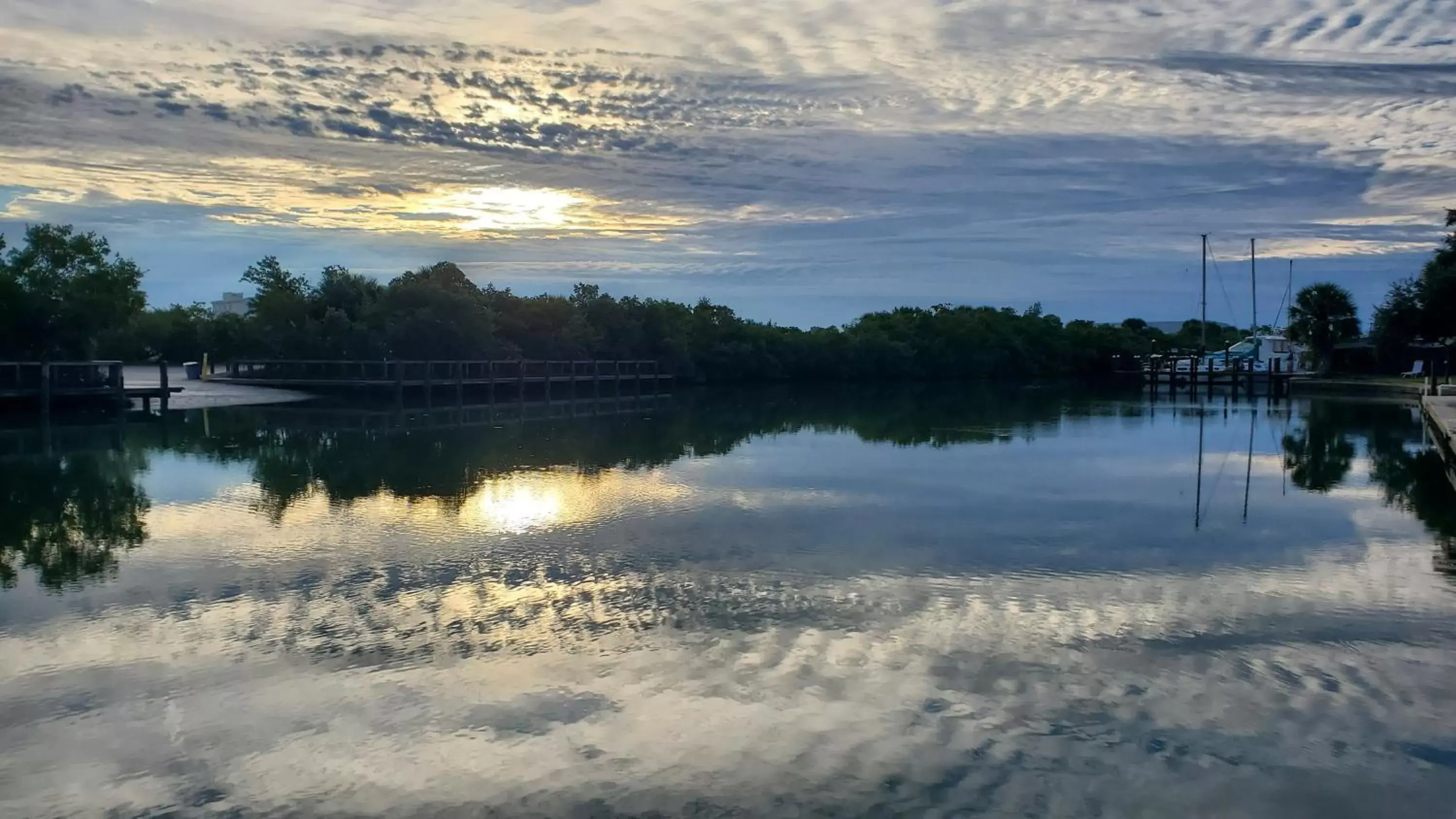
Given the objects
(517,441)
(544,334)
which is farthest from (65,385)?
(544,334)

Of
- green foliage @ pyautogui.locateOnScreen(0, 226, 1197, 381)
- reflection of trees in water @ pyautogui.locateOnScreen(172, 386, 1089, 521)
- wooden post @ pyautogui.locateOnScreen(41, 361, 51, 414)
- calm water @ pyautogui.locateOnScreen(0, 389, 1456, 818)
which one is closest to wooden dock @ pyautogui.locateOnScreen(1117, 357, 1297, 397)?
green foliage @ pyautogui.locateOnScreen(0, 226, 1197, 381)

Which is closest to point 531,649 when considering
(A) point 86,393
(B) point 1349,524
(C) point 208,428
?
(B) point 1349,524

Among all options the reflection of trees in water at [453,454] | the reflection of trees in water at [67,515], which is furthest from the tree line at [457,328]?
the reflection of trees in water at [67,515]

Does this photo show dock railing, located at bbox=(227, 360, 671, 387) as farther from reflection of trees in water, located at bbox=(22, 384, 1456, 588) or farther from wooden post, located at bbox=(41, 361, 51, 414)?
wooden post, located at bbox=(41, 361, 51, 414)

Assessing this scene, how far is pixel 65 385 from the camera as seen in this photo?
24984 mm

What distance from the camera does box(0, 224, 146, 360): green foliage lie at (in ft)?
86.1

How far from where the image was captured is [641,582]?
26.7ft

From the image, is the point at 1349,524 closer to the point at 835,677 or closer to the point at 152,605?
the point at 835,677

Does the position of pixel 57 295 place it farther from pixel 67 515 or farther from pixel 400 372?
pixel 67 515

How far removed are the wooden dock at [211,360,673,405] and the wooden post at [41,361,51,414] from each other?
8641 mm

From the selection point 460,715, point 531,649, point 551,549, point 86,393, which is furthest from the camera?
point 86,393

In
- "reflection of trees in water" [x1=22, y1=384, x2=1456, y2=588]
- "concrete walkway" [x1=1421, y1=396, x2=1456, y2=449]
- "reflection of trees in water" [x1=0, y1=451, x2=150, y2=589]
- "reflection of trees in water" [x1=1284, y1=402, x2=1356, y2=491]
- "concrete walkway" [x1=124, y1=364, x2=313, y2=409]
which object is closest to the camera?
"reflection of trees in water" [x1=0, y1=451, x2=150, y2=589]


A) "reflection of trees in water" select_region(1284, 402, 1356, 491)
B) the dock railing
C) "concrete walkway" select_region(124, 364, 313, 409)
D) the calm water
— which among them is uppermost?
the dock railing

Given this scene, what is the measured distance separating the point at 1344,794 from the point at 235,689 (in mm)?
5068
